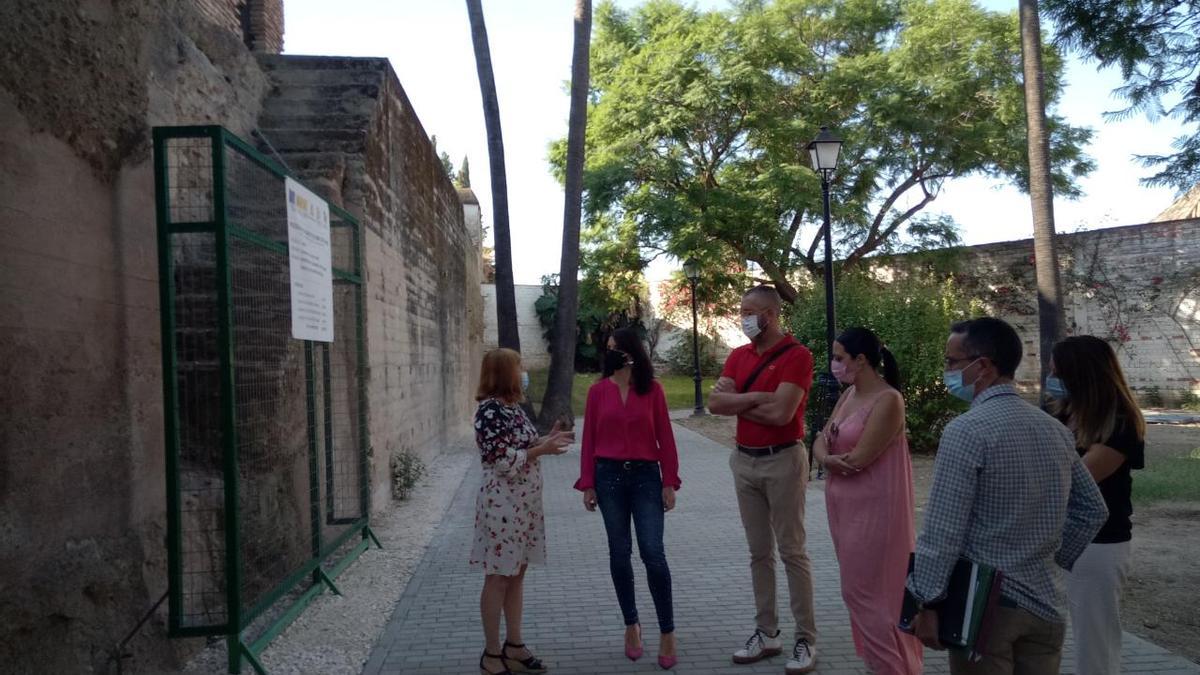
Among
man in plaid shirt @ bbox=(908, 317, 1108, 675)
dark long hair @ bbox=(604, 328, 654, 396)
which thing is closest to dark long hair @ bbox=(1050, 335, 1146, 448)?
man in plaid shirt @ bbox=(908, 317, 1108, 675)

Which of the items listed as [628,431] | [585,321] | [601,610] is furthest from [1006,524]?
[585,321]

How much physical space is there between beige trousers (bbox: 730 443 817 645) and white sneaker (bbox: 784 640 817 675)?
0.04 m

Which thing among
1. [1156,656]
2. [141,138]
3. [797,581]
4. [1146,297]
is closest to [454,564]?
[797,581]

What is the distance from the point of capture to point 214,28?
7027mm

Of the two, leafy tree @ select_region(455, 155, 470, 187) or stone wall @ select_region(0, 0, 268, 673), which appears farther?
leafy tree @ select_region(455, 155, 470, 187)

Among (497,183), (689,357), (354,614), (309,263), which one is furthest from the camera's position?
(689,357)

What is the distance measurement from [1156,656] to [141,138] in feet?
19.0

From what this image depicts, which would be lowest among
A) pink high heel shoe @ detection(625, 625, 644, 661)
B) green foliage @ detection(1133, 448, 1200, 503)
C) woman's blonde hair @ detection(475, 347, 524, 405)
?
green foliage @ detection(1133, 448, 1200, 503)

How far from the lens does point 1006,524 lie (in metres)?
2.80

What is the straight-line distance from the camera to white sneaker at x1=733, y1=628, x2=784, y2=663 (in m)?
4.86

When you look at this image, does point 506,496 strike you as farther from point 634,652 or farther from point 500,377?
point 634,652

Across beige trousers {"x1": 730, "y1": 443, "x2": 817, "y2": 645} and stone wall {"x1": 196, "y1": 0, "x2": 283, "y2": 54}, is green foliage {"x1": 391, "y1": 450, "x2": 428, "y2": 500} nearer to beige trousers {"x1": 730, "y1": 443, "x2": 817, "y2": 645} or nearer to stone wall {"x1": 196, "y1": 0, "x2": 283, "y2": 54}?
stone wall {"x1": 196, "y1": 0, "x2": 283, "y2": 54}

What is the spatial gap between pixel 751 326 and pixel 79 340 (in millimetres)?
Result: 3104

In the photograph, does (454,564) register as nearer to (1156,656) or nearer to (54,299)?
(54,299)
